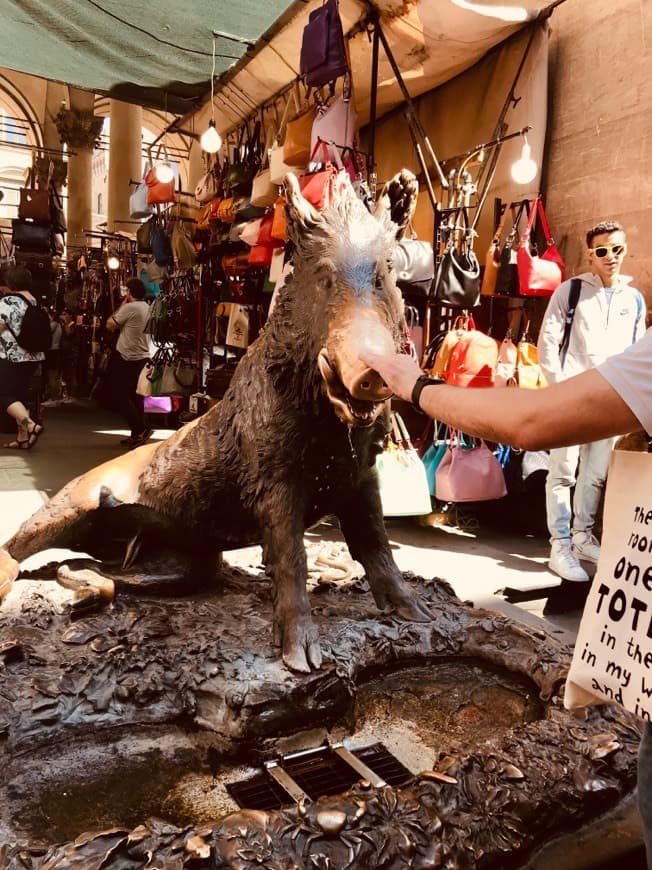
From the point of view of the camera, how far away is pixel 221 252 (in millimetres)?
7102

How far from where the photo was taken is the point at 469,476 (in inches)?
190

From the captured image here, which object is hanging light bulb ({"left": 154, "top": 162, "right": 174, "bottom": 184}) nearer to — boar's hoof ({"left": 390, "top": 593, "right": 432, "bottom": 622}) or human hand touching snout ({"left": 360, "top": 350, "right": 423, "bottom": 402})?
boar's hoof ({"left": 390, "top": 593, "right": 432, "bottom": 622})

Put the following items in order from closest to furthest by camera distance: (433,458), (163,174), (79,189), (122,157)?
(433,458)
(163,174)
(122,157)
(79,189)

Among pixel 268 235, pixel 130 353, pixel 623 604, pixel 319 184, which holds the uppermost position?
pixel 319 184

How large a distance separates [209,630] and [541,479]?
10.9 feet

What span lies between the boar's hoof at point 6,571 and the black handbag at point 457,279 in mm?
3068

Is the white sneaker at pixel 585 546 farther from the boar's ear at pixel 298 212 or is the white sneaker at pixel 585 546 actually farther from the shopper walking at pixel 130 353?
the shopper walking at pixel 130 353

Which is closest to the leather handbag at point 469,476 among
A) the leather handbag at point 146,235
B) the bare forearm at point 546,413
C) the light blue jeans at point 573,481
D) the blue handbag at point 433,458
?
the blue handbag at point 433,458

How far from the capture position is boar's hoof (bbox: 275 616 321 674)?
2.30m

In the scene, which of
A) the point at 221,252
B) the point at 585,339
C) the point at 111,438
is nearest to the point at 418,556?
the point at 585,339

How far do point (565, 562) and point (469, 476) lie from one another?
0.83m

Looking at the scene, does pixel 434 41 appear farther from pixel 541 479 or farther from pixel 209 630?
pixel 209 630

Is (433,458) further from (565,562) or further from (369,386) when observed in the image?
(369,386)

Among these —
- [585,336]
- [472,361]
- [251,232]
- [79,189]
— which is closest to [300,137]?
[251,232]
